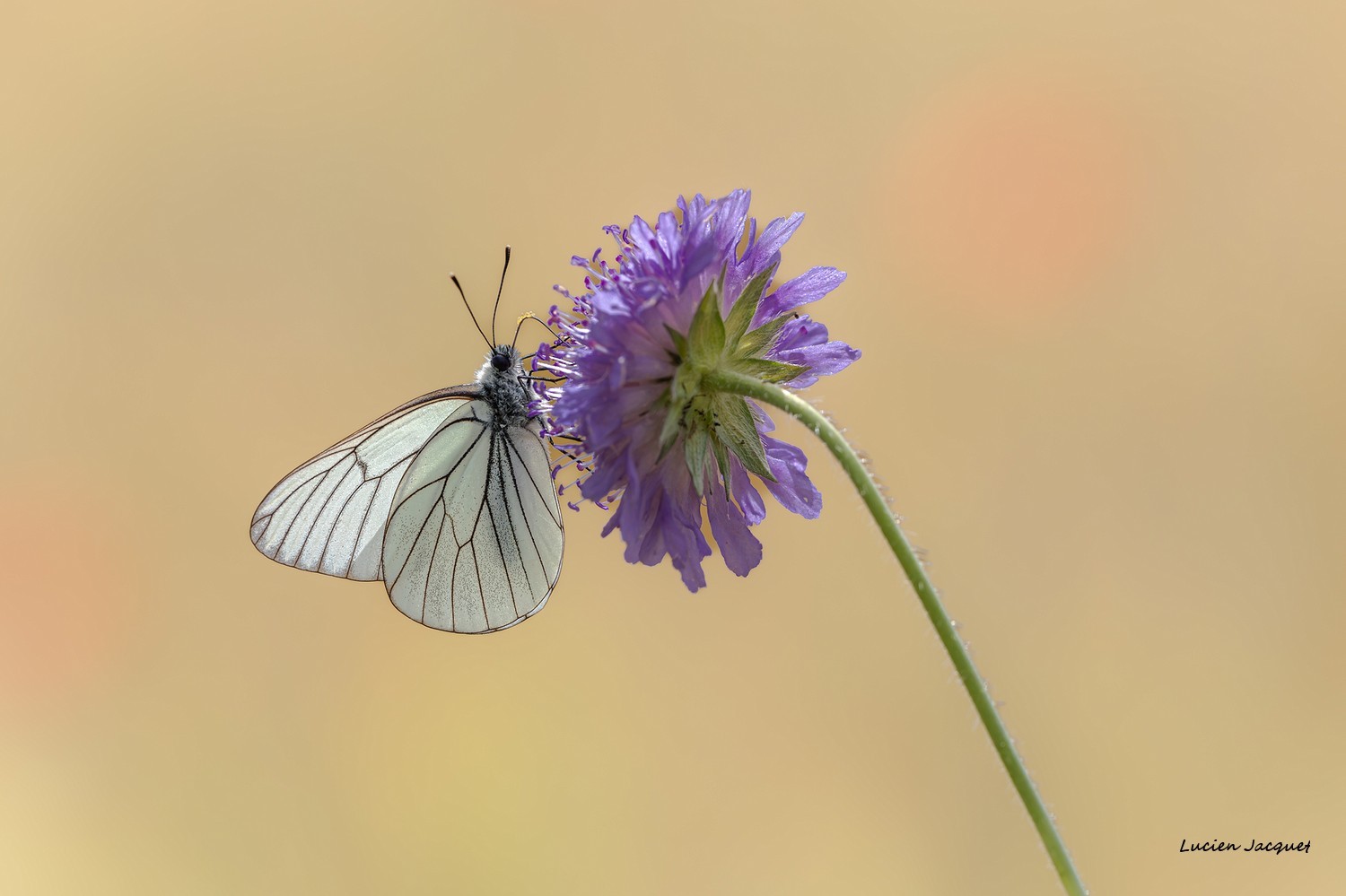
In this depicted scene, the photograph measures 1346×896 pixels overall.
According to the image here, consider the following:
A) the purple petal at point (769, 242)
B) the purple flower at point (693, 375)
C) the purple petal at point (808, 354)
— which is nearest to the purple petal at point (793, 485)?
the purple flower at point (693, 375)

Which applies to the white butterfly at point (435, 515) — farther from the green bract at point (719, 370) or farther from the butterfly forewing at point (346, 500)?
the green bract at point (719, 370)

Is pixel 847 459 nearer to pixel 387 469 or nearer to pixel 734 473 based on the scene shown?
pixel 734 473

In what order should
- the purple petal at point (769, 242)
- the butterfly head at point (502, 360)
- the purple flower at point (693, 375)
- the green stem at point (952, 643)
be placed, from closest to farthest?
the green stem at point (952, 643)
the purple flower at point (693, 375)
the purple petal at point (769, 242)
the butterfly head at point (502, 360)

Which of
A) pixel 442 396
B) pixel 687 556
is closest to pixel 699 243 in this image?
pixel 687 556

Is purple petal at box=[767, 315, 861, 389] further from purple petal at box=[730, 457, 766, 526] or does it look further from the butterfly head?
the butterfly head

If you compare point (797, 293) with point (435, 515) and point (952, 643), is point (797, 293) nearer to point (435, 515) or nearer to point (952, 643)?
point (952, 643)

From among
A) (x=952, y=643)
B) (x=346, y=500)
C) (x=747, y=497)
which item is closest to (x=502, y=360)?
(x=346, y=500)
